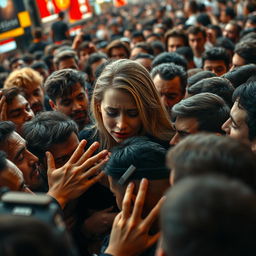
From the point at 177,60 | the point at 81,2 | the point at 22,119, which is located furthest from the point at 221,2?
the point at 22,119

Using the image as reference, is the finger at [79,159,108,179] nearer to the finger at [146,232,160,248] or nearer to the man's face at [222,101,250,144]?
the finger at [146,232,160,248]

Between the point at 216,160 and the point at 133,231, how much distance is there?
50cm

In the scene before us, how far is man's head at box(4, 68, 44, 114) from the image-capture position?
13.0 feet

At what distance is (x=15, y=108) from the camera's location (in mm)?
3238

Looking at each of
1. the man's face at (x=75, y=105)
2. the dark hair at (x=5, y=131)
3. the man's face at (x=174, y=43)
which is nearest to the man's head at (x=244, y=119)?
the dark hair at (x=5, y=131)

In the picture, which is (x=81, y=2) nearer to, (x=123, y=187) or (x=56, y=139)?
(x=56, y=139)

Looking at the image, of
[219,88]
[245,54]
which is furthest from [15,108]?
[245,54]

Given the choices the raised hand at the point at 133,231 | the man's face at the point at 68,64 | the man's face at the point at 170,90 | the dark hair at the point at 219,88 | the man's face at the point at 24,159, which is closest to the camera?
the raised hand at the point at 133,231

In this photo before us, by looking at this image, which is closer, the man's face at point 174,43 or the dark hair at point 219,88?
the dark hair at point 219,88

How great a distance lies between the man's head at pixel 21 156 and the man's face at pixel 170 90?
1.57 meters

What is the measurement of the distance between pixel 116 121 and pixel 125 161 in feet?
2.83

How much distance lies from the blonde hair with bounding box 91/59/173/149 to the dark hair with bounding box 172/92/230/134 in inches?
9.7

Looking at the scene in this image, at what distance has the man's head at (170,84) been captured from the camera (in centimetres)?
356

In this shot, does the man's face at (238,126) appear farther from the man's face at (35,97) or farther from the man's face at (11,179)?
the man's face at (35,97)
